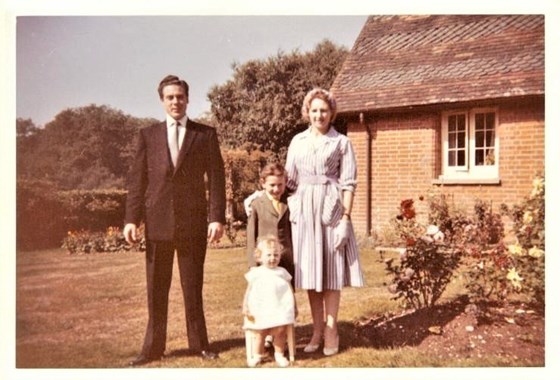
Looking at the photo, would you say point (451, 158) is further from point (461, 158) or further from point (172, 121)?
point (172, 121)

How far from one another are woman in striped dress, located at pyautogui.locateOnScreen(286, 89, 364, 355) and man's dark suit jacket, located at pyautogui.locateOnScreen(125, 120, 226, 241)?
2.11ft

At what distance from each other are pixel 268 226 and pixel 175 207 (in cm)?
74

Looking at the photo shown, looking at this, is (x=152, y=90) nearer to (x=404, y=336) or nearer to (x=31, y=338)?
Answer: (x=31, y=338)

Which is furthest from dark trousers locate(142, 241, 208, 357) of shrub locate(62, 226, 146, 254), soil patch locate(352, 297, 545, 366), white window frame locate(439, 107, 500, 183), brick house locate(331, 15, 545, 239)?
white window frame locate(439, 107, 500, 183)

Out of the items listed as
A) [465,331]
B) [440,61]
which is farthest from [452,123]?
[465,331]

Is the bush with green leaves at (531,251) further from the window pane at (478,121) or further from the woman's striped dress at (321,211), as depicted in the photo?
the woman's striped dress at (321,211)

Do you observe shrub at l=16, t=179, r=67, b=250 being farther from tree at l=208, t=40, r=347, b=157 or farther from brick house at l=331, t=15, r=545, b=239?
brick house at l=331, t=15, r=545, b=239

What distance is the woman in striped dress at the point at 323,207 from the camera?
3.64 meters

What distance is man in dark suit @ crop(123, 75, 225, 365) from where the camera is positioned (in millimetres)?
3752

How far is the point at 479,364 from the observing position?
154 inches

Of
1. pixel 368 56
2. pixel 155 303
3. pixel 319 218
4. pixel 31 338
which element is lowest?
pixel 31 338

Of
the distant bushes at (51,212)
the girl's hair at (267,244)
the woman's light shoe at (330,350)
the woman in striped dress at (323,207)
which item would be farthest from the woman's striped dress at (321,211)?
the distant bushes at (51,212)
